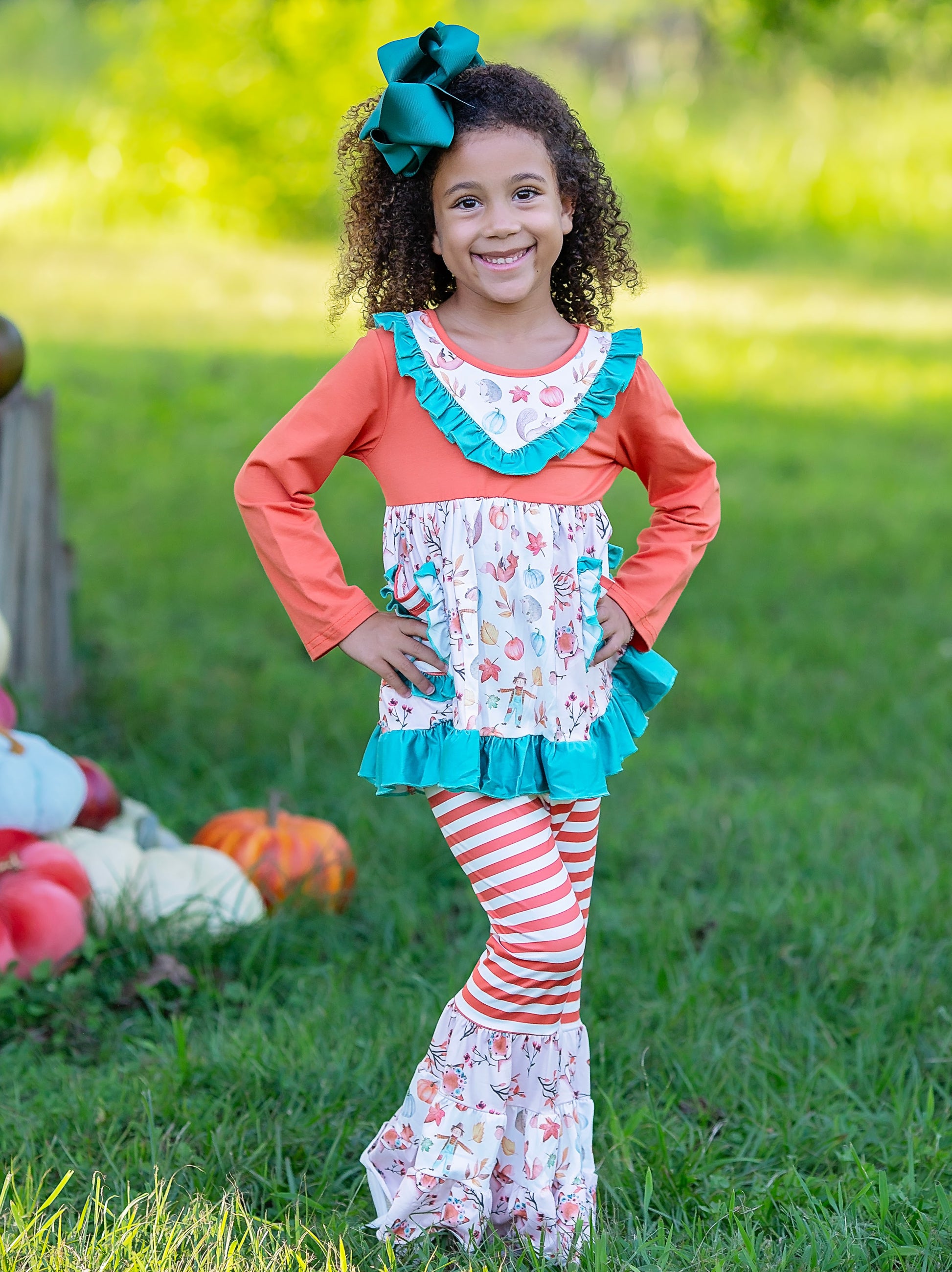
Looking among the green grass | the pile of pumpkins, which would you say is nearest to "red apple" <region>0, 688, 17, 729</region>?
the pile of pumpkins

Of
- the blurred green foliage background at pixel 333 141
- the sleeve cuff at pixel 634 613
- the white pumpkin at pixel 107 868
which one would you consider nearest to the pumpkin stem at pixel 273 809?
the white pumpkin at pixel 107 868

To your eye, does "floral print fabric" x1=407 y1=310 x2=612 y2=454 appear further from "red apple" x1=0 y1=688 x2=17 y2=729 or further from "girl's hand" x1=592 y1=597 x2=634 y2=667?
"red apple" x1=0 y1=688 x2=17 y2=729

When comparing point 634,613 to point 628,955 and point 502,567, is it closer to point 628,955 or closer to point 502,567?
point 502,567

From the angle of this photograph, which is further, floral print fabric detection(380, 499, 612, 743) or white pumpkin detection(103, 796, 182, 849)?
white pumpkin detection(103, 796, 182, 849)

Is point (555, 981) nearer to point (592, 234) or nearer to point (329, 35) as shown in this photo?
point (592, 234)

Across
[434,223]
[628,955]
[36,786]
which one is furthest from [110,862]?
[434,223]

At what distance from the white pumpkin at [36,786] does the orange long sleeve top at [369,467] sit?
1.29 metres

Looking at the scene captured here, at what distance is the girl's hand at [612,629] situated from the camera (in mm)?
2305

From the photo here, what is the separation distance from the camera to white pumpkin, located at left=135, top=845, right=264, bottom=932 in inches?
132

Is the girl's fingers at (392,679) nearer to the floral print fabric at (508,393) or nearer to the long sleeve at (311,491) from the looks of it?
the long sleeve at (311,491)

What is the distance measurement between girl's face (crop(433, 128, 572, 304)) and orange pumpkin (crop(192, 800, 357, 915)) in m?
1.76

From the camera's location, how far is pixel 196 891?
3.40 metres

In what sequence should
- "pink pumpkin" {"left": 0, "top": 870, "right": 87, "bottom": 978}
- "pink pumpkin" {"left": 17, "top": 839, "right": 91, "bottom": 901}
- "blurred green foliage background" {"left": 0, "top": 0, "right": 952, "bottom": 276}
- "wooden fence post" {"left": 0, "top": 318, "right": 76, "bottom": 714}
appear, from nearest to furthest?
"pink pumpkin" {"left": 0, "top": 870, "right": 87, "bottom": 978}, "pink pumpkin" {"left": 17, "top": 839, "right": 91, "bottom": 901}, "wooden fence post" {"left": 0, "top": 318, "right": 76, "bottom": 714}, "blurred green foliage background" {"left": 0, "top": 0, "right": 952, "bottom": 276}

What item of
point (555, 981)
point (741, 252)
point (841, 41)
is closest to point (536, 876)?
point (555, 981)
